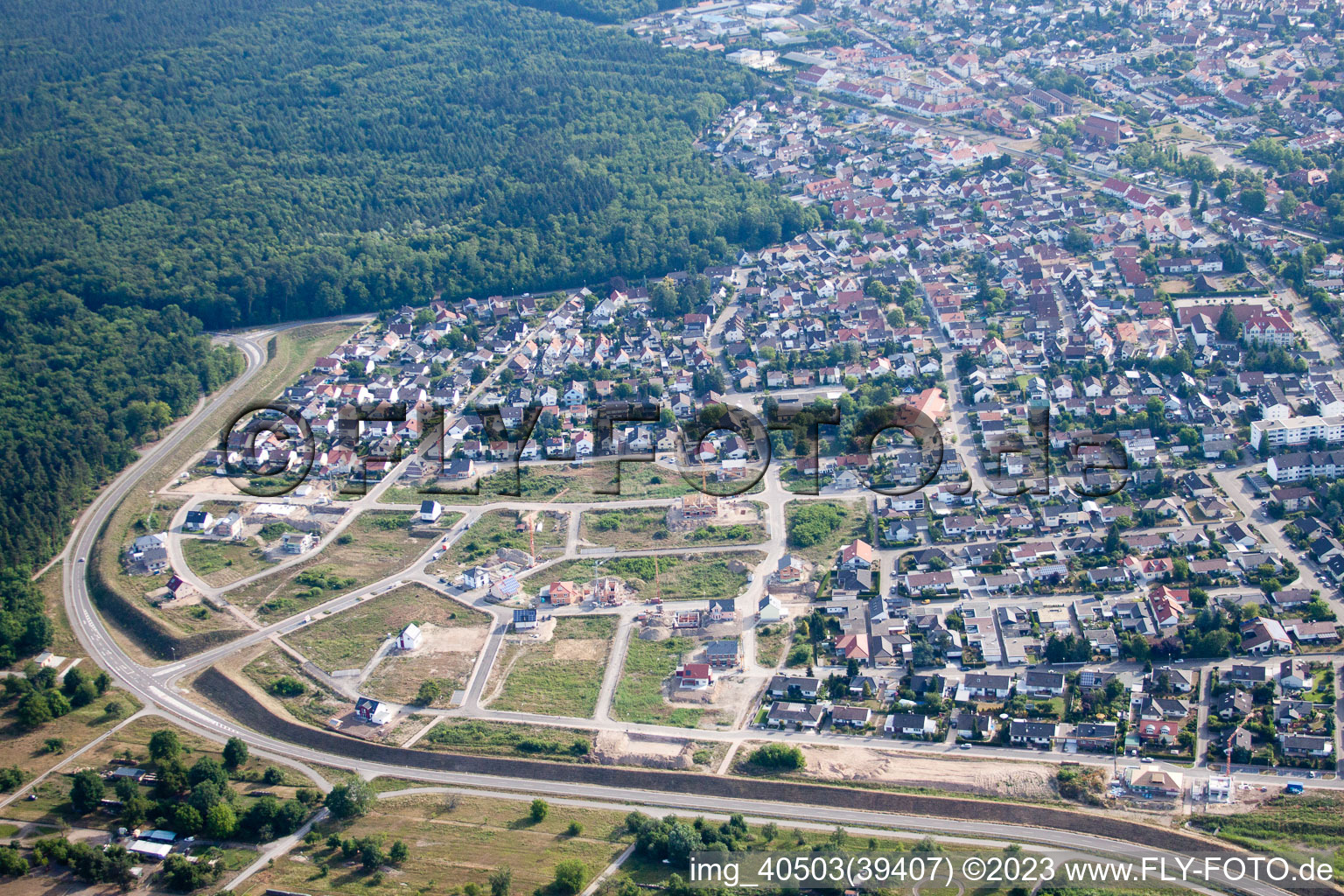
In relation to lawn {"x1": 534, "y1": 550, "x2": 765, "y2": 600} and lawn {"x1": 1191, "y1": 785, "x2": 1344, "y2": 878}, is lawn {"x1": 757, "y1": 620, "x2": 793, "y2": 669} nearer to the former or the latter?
lawn {"x1": 534, "y1": 550, "x2": 765, "y2": 600}

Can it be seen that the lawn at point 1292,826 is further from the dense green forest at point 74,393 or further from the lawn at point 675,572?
the dense green forest at point 74,393

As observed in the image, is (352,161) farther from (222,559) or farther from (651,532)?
(651,532)

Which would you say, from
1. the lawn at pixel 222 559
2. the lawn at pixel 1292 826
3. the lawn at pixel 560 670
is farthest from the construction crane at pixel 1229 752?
the lawn at pixel 222 559

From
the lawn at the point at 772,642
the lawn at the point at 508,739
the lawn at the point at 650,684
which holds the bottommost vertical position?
the lawn at the point at 508,739

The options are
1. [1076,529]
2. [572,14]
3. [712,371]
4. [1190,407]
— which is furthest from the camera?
[572,14]


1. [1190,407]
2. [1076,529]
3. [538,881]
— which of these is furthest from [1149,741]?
[1190,407]

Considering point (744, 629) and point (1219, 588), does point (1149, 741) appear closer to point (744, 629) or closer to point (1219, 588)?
point (1219, 588)
